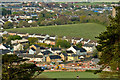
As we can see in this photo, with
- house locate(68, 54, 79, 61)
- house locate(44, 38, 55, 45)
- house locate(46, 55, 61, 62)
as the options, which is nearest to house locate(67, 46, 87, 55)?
house locate(68, 54, 79, 61)

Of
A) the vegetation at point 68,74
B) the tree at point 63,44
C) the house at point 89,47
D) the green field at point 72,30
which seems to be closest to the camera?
the vegetation at point 68,74

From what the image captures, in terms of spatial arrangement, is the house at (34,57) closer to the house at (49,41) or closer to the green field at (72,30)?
the house at (49,41)

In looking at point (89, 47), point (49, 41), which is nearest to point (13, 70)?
point (89, 47)

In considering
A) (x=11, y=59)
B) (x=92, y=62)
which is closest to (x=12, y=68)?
(x=11, y=59)

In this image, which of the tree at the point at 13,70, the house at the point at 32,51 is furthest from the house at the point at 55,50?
the tree at the point at 13,70


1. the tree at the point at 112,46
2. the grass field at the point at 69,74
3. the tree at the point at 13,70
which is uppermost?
the tree at the point at 112,46

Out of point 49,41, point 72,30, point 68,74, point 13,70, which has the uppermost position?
point 13,70

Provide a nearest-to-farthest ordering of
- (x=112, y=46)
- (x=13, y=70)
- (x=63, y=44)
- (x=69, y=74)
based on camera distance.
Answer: (x=112, y=46) < (x=13, y=70) < (x=69, y=74) < (x=63, y=44)

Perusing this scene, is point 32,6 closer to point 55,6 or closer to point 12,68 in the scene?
point 55,6

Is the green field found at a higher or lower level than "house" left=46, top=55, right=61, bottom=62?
lower

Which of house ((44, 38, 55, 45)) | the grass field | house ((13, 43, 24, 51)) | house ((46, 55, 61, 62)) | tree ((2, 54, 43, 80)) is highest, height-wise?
tree ((2, 54, 43, 80))

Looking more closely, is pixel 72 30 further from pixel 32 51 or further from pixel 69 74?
pixel 69 74

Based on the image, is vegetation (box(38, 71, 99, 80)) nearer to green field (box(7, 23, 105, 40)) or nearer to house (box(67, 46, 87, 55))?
house (box(67, 46, 87, 55))
